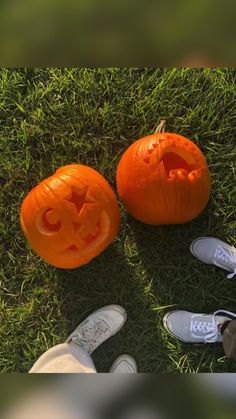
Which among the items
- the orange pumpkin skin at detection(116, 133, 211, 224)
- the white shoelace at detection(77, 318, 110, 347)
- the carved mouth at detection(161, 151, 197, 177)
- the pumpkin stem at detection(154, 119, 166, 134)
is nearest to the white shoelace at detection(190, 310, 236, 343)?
the white shoelace at detection(77, 318, 110, 347)

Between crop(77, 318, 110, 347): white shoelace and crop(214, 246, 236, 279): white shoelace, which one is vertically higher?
crop(214, 246, 236, 279): white shoelace

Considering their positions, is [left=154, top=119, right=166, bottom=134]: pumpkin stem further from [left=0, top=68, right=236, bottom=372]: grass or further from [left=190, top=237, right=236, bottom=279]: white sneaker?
[left=190, top=237, right=236, bottom=279]: white sneaker

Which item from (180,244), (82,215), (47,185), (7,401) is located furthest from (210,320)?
(7,401)

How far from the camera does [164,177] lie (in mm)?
1960

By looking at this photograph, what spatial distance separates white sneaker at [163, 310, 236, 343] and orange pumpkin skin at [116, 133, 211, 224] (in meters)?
0.51

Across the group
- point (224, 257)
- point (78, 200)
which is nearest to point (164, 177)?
point (78, 200)

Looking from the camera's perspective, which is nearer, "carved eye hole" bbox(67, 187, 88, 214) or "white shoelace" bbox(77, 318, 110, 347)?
"carved eye hole" bbox(67, 187, 88, 214)

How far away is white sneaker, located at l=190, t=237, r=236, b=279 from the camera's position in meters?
2.30

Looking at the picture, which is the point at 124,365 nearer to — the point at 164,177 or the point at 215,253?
the point at 215,253

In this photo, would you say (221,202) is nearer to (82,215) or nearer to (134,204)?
(134,204)

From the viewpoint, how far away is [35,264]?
2369mm

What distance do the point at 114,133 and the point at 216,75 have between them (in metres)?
0.59

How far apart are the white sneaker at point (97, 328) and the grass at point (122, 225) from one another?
0.13ft

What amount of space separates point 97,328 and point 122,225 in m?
0.51
